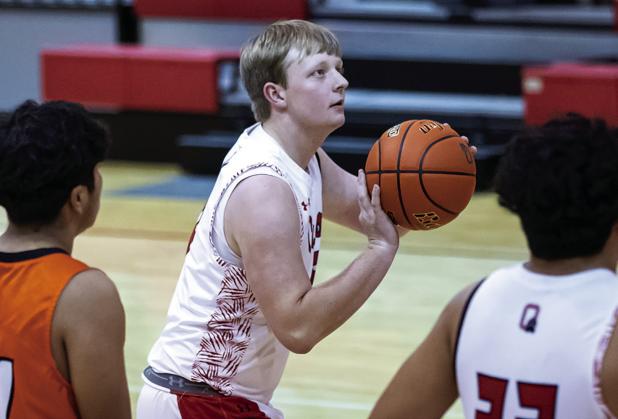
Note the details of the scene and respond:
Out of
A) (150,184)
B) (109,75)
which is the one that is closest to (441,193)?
(150,184)

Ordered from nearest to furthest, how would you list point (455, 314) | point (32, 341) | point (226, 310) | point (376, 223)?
1. point (455, 314)
2. point (32, 341)
3. point (376, 223)
4. point (226, 310)

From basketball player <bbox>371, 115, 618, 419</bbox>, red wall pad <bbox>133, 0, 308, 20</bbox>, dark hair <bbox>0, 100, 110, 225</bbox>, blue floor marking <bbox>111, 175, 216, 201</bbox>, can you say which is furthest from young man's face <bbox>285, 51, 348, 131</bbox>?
red wall pad <bbox>133, 0, 308, 20</bbox>

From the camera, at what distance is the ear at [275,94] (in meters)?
3.17

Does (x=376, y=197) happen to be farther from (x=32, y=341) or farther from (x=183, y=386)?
(x=32, y=341)

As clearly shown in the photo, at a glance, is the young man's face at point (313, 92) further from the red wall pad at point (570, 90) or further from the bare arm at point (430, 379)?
the red wall pad at point (570, 90)

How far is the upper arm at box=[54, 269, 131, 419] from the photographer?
8.02ft

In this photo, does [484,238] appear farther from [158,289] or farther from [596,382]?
[596,382]

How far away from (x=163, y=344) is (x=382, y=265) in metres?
0.65

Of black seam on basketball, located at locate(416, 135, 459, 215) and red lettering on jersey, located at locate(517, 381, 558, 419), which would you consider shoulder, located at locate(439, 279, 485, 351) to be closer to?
red lettering on jersey, located at locate(517, 381, 558, 419)

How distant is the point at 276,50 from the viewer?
3.15 meters

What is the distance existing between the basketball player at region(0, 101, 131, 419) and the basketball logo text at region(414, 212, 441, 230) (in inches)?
38.4

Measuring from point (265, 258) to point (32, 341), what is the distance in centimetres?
64

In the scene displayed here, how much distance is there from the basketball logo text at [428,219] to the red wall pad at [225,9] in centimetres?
956

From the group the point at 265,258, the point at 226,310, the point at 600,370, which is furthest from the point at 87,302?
the point at 600,370
